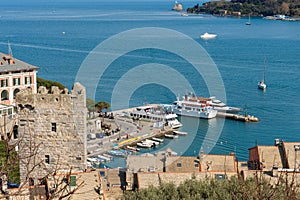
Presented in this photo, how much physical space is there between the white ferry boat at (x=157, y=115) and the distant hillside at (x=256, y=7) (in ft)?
364

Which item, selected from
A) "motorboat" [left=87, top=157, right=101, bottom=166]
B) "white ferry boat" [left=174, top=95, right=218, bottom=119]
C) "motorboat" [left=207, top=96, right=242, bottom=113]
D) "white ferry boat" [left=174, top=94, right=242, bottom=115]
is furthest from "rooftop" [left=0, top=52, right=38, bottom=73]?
"motorboat" [left=207, top=96, right=242, bottom=113]

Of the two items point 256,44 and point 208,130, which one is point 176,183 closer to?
point 208,130

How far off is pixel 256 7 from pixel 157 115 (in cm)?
12129

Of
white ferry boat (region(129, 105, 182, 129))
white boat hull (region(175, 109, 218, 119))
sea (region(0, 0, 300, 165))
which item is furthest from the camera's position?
white boat hull (region(175, 109, 218, 119))

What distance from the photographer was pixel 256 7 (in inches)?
6038

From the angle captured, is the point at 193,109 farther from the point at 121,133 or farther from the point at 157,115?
the point at 121,133

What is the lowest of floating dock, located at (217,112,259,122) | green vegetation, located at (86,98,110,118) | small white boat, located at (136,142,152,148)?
small white boat, located at (136,142,152,148)

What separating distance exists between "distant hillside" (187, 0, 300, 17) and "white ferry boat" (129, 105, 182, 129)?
4366 inches

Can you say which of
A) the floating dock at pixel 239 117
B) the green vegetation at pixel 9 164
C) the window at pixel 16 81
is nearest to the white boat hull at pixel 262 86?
the floating dock at pixel 239 117

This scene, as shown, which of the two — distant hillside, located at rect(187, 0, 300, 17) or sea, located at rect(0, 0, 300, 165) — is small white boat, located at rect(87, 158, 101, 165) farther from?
distant hillside, located at rect(187, 0, 300, 17)

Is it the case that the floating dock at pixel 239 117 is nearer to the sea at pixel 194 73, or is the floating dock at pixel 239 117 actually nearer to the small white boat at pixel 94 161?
the sea at pixel 194 73

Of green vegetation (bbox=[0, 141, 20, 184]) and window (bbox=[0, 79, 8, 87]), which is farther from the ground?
green vegetation (bbox=[0, 141, 20, 184])

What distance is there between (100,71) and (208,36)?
37645 millimetres

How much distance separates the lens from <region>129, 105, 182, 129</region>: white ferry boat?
122 feet
